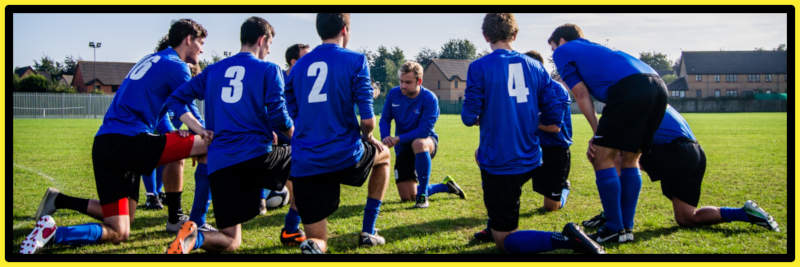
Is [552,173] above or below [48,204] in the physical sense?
above

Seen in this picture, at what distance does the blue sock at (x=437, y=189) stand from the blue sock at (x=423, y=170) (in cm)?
36

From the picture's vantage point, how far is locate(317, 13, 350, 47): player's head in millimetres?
3996

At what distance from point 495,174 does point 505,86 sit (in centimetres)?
66

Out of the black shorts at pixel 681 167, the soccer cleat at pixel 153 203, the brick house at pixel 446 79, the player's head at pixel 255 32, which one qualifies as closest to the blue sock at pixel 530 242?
the black shorts at pixel 681 167

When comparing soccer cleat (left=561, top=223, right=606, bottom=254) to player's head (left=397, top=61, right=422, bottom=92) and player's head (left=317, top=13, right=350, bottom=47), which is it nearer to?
player's head (left=317, top=13, right=350, bottom=47)

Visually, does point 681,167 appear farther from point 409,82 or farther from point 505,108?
point 409,82

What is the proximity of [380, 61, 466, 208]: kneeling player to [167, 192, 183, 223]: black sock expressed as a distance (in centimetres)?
248

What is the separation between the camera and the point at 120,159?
14.4 ft

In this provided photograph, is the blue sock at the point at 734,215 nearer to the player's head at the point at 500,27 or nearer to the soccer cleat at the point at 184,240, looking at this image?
the player's head at the point at 500,27

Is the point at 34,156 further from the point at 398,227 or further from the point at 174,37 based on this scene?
the point at 398,227

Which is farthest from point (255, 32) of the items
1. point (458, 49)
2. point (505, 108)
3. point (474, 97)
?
point (458, 49)

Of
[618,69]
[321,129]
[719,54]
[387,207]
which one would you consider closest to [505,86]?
[618,69]

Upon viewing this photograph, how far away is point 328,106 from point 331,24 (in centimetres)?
65

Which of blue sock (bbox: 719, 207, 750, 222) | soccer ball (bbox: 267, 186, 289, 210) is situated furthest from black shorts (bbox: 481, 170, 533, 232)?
soccer ball (bbox: 267, 186, 289, 210)
